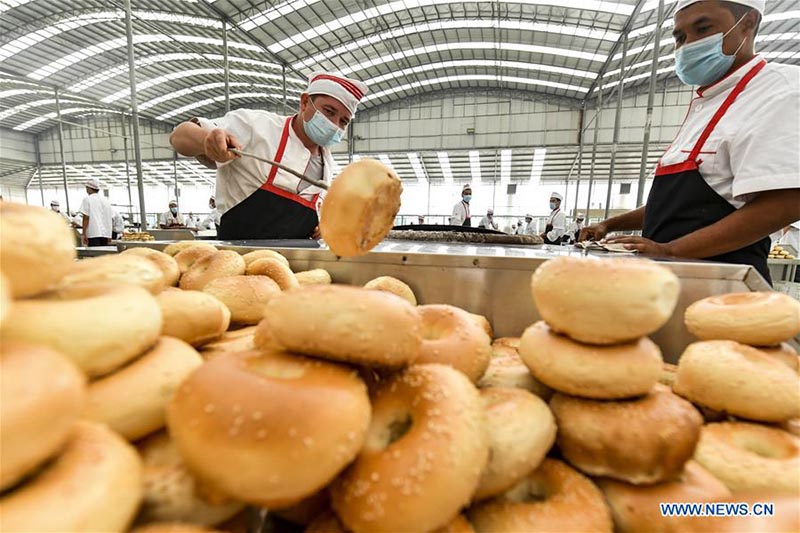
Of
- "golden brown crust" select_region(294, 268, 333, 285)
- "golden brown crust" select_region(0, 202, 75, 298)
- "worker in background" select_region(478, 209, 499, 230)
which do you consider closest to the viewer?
"golden brown crust" select_region(0, 202, 75, 298)

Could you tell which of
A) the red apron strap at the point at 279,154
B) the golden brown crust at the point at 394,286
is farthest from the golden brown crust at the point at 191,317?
the red apron strap at the point at 279,154

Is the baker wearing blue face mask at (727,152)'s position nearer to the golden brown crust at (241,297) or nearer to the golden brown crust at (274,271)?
the golden brown crust at (274,271)

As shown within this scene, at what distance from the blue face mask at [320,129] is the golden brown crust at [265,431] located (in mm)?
2912

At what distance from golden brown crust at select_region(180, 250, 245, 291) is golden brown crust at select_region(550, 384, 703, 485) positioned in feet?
4.67

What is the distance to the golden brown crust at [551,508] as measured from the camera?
793mm

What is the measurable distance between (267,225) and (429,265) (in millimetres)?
2102

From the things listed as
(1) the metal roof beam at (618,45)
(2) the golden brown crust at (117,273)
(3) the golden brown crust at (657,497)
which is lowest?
(3) the golden brown crust at (657,497)

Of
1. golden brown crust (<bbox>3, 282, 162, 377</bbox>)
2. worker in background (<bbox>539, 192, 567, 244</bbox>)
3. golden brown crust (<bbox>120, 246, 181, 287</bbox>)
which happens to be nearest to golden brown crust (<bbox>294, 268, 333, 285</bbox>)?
golden brown crust (<bbox>120, 246, 181, 287</bbox>)

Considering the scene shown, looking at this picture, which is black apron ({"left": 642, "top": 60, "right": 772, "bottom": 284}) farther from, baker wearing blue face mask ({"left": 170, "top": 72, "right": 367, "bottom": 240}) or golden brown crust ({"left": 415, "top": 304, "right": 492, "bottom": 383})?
baker wearing blue face mask ({"left": 170, "top": 72, "right": 367, "bottom": 240})

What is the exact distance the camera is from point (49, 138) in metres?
25.9

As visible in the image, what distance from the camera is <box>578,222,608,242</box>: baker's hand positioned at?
311 cm

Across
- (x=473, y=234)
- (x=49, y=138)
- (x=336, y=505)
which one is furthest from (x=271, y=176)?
(x=49, y=138)

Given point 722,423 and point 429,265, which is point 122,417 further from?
point 722,423

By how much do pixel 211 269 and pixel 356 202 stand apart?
0.82m
